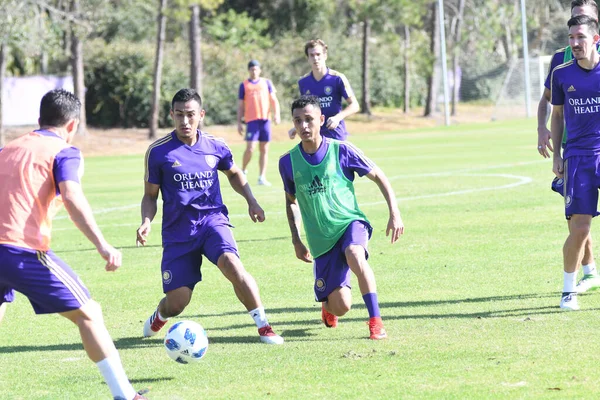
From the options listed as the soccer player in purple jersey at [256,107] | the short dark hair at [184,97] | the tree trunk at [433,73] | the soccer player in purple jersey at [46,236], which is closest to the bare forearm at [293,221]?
the short dark hair at [184,97]

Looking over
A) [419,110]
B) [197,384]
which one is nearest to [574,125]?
[197,384]

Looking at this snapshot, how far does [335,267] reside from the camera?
27.0ft

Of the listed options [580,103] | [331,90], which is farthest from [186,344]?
[331,90]

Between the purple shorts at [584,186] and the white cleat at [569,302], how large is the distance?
27.4 inches

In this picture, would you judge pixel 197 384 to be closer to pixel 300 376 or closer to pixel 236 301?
pixel 300 376

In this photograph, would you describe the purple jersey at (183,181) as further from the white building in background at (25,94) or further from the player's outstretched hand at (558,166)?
the white building in background at (25,94)

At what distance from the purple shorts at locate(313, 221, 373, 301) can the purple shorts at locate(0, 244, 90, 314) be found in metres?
2.78

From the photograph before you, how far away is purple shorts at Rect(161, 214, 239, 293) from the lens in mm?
8000

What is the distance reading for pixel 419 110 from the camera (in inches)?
2319

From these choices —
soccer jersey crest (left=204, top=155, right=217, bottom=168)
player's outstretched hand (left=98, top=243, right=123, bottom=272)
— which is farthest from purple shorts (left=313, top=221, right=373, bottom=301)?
player's outstretched hand (left=98, top=243, right=123, bottom=272)

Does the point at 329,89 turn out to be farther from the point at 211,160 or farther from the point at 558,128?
the point at 211,160

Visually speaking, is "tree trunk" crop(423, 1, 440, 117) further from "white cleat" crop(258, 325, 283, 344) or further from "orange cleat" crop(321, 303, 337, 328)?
"white cleat" crop(258, 325, 283, 344)

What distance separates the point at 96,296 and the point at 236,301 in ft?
5.19

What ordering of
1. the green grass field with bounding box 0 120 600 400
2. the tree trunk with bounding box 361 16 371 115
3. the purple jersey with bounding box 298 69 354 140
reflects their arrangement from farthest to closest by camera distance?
1. the tree trunk with bounding box 361 16 371 115
2. the purple jersey with bounding box 298 69 354 140
3. the green grass field with bounding box 0 120 600 400
